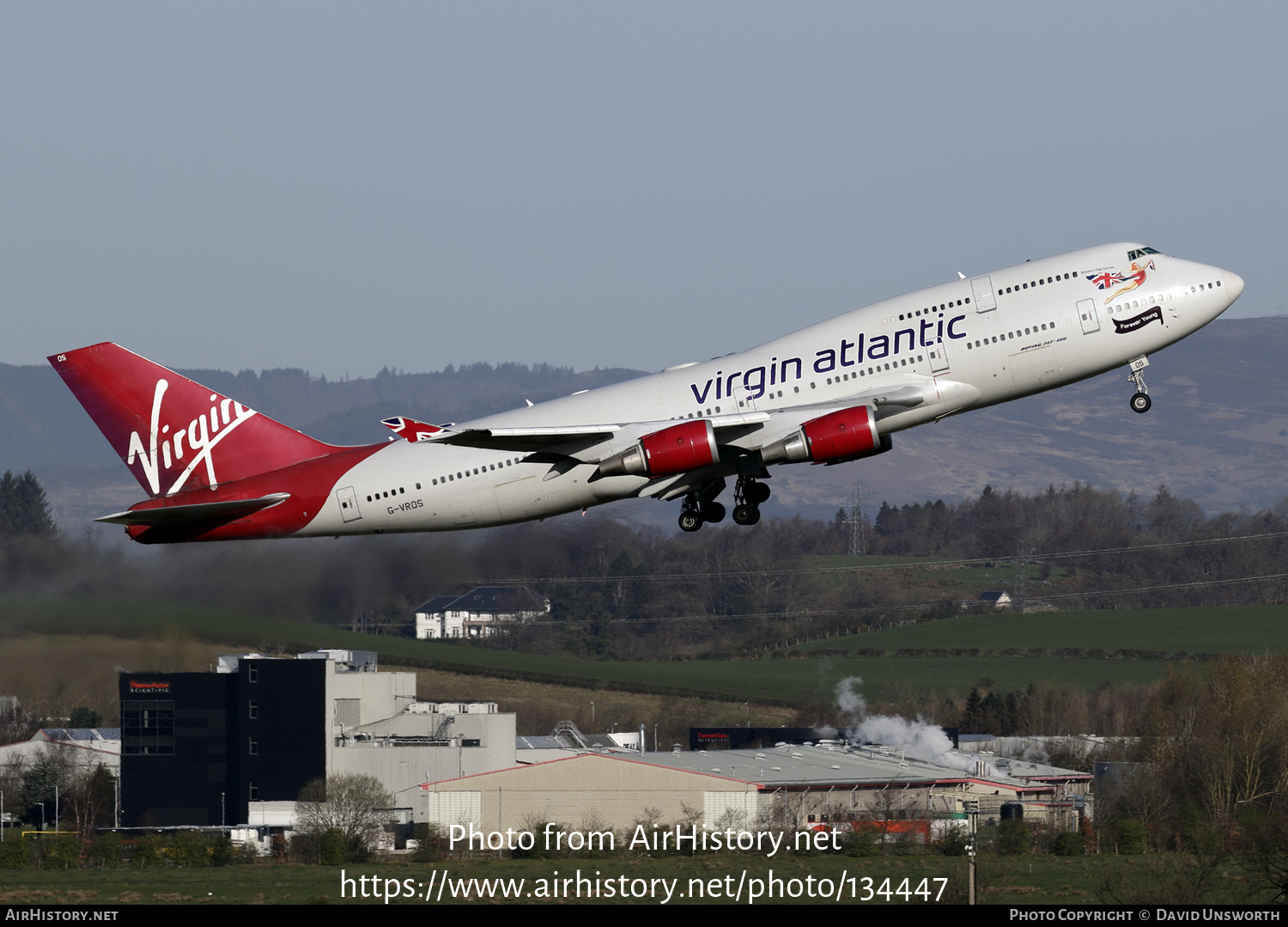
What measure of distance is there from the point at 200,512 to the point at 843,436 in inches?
698

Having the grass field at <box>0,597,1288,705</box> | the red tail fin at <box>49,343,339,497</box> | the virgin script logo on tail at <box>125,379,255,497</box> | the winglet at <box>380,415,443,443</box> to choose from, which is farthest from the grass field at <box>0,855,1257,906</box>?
the winglet at <box>380,415,443,443</box>

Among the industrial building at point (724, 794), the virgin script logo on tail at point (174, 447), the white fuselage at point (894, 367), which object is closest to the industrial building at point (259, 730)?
the industrial building at point (724, 794)

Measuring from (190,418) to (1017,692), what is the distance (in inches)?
3518

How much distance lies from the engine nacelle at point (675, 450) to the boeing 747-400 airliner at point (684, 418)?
50 mm

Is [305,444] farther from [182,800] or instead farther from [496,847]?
[182,800]

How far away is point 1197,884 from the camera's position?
51.5 metres

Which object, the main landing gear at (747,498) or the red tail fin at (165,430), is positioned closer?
the main landing gear at (747,498)

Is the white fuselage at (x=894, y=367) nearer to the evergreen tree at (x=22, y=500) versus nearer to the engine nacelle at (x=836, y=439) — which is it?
the engine nacelle at (x=836, y=439)

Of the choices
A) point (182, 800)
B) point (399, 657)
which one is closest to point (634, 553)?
point (399, 657)

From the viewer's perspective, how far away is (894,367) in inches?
1687

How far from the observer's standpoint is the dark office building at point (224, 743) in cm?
9619

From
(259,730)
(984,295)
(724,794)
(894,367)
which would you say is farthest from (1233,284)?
(259,730)

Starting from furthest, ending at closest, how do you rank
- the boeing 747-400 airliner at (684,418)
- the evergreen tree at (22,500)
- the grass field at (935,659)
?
the grass field at (935,659) → the evergreen tree at (22,500) → the boeing 747-400 airliner at (684,418)

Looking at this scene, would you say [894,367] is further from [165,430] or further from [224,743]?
[224,743]
